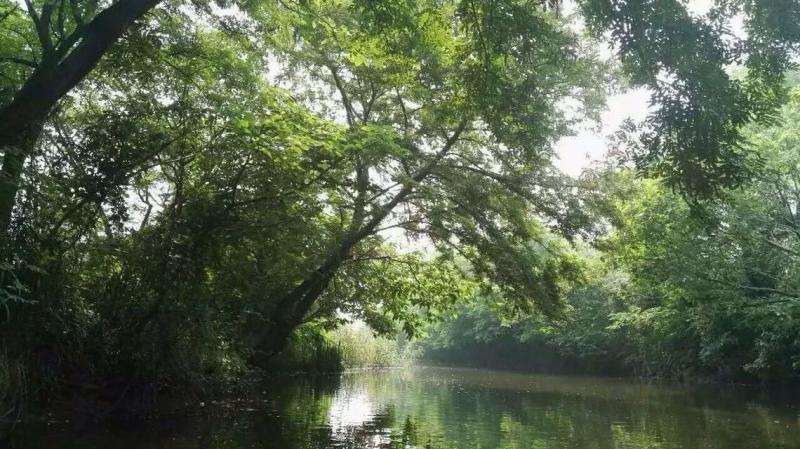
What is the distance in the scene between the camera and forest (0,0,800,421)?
19.2ft

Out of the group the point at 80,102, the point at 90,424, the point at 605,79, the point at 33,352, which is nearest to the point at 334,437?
the point at 90,424

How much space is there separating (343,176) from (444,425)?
18.2 feet

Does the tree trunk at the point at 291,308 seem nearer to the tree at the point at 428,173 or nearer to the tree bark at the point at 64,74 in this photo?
the tree at the point at 428,173

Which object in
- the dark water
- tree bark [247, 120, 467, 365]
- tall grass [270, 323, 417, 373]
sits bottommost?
the dark water

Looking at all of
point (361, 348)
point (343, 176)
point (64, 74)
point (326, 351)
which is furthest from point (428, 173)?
point (361, 348)

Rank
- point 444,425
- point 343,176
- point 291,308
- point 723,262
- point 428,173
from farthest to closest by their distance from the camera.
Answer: point 723,262 → point 291,308 → point 428,173 → point 343,176 → point 444,425

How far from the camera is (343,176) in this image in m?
13.1

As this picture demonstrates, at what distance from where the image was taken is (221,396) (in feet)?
38.9

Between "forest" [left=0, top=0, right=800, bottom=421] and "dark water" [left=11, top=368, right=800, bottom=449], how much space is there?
3.52 feet

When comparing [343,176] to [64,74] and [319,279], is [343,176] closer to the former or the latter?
[319,279]

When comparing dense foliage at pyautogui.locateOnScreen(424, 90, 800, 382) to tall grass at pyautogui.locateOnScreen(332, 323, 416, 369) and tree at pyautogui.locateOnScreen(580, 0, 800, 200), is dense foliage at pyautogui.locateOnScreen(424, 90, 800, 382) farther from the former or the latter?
tall grass at pyautogui.locateOnScreen(332, 323, 416, 369)

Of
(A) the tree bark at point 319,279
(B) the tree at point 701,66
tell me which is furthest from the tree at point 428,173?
(B) the tree at point 701,66

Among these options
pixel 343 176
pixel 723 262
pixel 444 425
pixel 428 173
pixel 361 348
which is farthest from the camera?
pixel 361 348

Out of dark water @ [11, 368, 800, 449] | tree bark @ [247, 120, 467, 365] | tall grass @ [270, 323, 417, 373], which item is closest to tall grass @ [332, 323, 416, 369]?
tall grass @ [270, 323, 417, 373]
